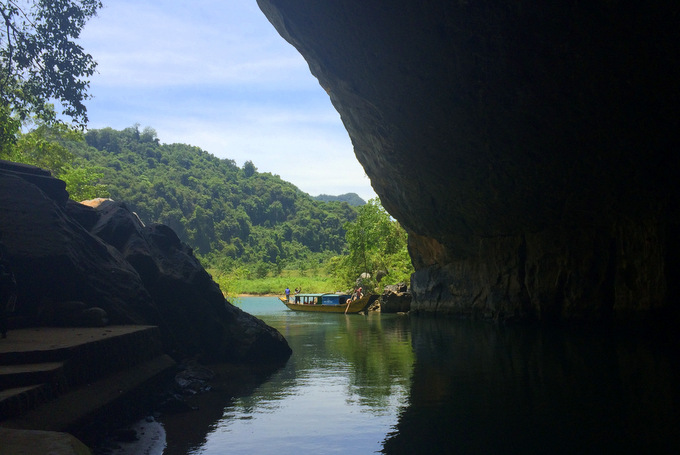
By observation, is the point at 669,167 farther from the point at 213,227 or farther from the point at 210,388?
the point at 213,227

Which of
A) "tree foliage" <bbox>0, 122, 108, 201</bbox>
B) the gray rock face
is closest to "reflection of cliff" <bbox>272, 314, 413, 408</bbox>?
the gray rock face

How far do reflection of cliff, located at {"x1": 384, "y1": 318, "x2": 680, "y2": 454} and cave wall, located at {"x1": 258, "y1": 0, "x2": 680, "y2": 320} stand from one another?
499 centimetres

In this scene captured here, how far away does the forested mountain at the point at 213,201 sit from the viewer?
269 ft

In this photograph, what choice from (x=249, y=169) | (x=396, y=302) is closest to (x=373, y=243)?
(x=396, y=302)

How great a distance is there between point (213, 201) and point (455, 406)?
91447mm

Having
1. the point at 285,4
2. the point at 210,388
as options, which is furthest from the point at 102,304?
the point at 285,4

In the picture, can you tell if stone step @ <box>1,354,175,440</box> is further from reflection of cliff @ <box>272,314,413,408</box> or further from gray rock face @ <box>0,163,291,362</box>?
reflection of cliff @ <box>272,314,413,408</box>

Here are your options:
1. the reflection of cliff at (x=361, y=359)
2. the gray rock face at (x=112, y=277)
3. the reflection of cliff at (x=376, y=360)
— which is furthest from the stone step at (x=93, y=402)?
the reflection of cliff at (x=376, y=360)

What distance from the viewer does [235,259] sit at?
86938mm

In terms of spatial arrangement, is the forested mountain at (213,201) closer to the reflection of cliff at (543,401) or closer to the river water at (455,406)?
the river water at (455,406)

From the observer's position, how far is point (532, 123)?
16203 mm

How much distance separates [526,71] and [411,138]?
6395 mm

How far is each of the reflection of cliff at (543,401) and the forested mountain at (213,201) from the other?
69.6m

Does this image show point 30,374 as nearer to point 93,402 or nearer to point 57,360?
point 57,360
